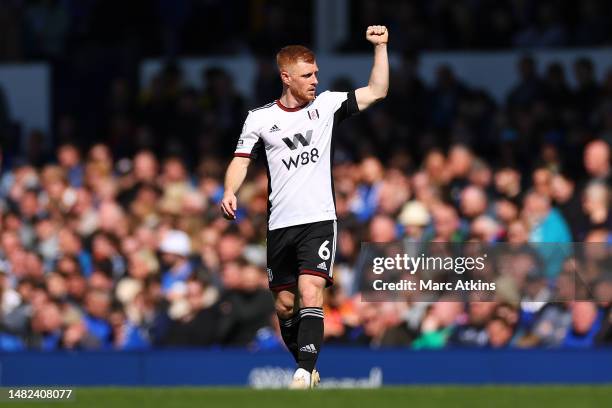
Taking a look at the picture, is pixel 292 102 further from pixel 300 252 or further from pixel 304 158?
pixel 300 252

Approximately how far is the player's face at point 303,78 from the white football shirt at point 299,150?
0.53 feet

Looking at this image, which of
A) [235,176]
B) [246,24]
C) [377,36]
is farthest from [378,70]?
[246,24]

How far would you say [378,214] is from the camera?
53.1ft

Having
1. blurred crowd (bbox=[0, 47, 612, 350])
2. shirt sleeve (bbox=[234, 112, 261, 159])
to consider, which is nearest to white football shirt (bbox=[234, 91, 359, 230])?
shirt sleeve (bbox=[234, 112, 261, 159])

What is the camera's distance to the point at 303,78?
10258mm

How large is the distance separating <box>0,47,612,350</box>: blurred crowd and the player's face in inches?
123

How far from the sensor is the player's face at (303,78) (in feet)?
33.6

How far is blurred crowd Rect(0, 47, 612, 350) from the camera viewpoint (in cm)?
1492

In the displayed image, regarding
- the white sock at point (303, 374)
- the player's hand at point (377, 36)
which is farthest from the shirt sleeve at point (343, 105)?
the white sock at point (303, 374)

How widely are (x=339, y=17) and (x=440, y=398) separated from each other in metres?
12.9

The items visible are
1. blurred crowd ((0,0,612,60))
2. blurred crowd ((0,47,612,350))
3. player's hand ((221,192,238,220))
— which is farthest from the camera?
blurred crowd ((0,0,612,60))
